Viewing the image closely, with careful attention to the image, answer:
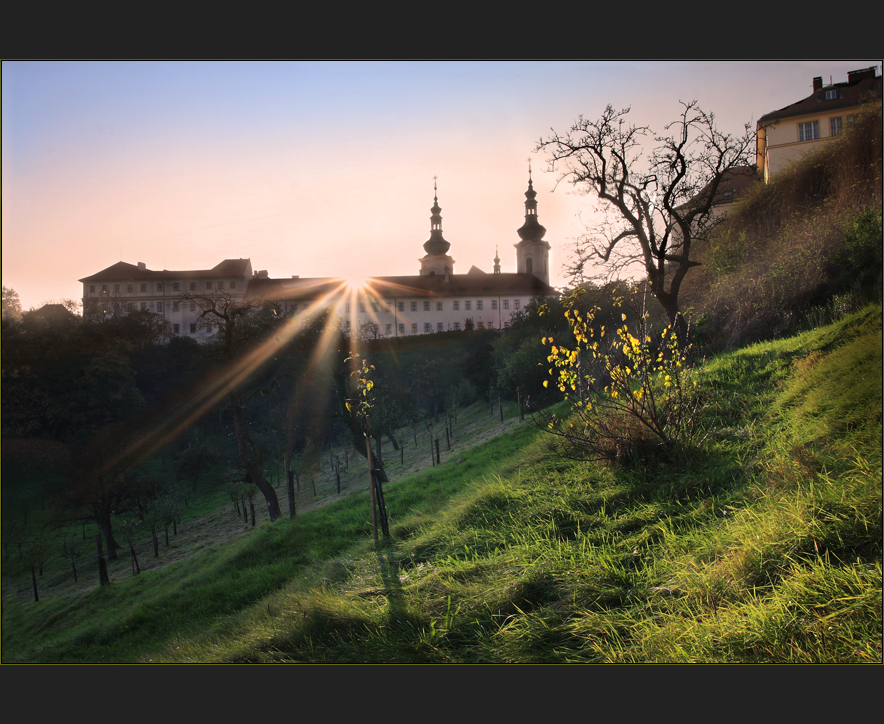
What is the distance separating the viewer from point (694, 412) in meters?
4.29

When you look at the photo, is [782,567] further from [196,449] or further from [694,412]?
[196,449]

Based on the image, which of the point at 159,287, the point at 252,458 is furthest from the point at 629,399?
the point at 252,458

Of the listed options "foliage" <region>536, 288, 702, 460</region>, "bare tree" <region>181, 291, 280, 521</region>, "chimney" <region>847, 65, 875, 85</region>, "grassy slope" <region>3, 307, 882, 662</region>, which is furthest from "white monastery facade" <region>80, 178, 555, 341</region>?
"grassy slope" <region>3, 307, 882, 662</region>

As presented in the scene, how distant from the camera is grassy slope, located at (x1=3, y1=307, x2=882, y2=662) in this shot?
2.56 meters

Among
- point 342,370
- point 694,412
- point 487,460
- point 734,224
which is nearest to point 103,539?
point 342,370

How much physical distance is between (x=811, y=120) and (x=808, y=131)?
0.94m

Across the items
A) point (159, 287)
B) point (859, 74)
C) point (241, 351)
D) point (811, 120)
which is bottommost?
point (241, 351)

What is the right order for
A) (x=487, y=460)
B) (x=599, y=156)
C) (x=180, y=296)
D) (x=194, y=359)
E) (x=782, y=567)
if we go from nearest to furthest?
(x=782, y=567) < (x=599, y=156) < (x=487, y=460) < (x=180, y=296) < (x=194, y=359)

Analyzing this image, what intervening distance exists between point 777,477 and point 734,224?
520cm

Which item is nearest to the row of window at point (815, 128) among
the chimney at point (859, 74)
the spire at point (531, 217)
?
the chimney at point (859, 74)

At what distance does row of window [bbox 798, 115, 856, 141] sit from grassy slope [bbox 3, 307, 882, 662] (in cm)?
207

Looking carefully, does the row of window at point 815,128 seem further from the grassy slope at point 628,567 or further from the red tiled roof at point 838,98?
the grassy slope at point 628,567

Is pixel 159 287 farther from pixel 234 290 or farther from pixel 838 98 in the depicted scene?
pixel 838 98

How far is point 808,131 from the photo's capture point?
6352mm
